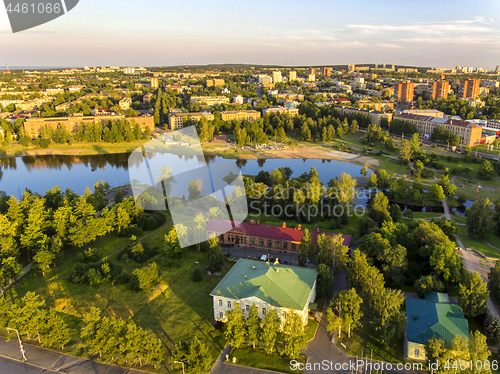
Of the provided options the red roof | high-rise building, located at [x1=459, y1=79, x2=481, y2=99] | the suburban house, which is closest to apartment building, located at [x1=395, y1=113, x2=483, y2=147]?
high-rise building, located at [x1=459, y1=79, x2=481, y2=99]

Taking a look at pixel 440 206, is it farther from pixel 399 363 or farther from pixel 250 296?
pixel 250 296

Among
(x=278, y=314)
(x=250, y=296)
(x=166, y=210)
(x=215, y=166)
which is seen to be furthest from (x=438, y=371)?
(x=215, y=166)

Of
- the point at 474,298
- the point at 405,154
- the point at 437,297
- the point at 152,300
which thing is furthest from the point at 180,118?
the point at 474,298

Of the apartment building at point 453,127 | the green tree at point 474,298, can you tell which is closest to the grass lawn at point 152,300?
the green tree at point 474,298

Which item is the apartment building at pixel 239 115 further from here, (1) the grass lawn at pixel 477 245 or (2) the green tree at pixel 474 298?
(2) the green tree at pixel 474 298

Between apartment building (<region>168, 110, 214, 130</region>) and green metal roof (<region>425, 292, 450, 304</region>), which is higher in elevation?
apartment building (<region>168, 110, 214, 130</region>)

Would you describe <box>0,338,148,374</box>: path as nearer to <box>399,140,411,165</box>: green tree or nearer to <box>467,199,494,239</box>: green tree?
<box>467,199,494,239</box>: green tree

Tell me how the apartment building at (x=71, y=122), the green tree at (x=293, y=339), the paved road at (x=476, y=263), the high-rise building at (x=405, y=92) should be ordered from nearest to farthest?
the green tree at (x=293, y=339) → the paved road at (x=476, y=263) → the apartment building at (x=71, y=122) → the high-rise building at (x=405, y=92)
